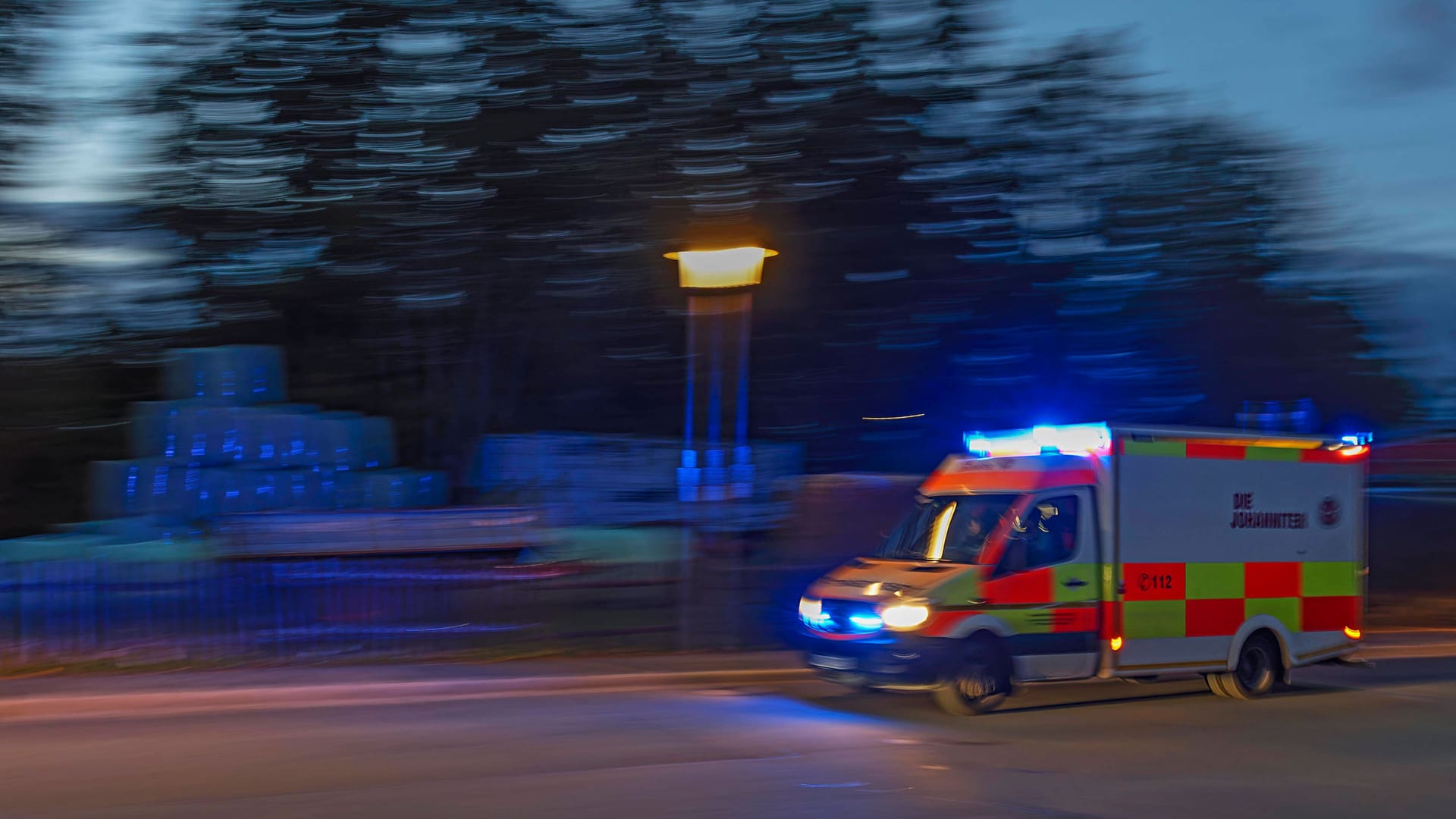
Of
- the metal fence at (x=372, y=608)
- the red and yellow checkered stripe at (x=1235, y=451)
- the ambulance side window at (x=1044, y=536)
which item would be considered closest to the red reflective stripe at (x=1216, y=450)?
the red and yellow checkered stripe at (x=1235, y=451)

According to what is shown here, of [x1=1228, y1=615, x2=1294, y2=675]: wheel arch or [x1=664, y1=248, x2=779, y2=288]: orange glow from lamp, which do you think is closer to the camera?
[x1=1228, y1=615, x2=1294, y2=675]: wheel arch

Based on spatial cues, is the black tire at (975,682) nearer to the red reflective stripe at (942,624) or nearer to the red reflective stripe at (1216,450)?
the red reflective stripe at (942,624)

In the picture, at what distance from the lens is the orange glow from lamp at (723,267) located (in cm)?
1417

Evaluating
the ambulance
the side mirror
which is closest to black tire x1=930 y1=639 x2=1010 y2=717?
the ambulance

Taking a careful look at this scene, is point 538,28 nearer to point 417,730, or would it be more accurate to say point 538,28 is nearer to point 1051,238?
point 1051,238

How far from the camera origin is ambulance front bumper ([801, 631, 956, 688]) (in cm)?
1045

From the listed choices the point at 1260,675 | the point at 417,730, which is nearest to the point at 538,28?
the point at 417,730

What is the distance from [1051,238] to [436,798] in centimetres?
1515

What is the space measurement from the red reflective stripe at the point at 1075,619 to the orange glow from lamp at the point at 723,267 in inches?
205

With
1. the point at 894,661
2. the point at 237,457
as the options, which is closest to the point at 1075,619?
the point at 894,661

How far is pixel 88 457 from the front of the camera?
18.0m

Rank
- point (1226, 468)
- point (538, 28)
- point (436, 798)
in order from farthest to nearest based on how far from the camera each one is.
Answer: point (538, 28), point (1226, 468), point (436, 798)

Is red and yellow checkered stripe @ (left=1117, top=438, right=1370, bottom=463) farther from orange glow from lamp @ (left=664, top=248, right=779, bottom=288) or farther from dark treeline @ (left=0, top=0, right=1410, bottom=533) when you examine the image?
dark treeline @ (left=0, top=0, right=1410, bottom=533)

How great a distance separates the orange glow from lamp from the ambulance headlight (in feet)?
16.1
